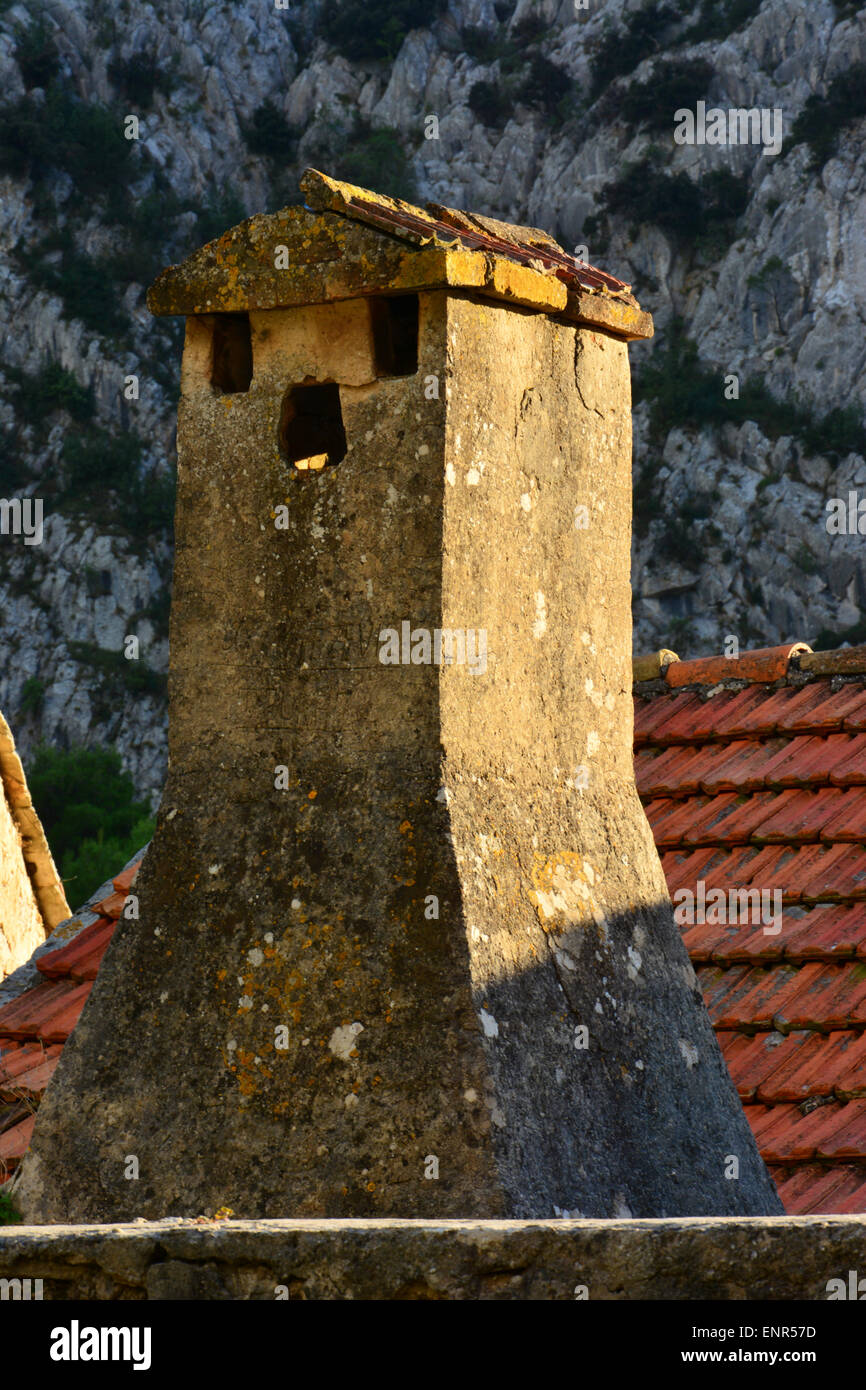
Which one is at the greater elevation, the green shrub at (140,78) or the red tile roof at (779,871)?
the green shrub at (140,78)

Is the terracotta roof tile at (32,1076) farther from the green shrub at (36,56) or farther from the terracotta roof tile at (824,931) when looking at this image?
the green shrub at (36,56)

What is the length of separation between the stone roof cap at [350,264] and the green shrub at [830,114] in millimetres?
42771

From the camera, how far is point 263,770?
3613 mm

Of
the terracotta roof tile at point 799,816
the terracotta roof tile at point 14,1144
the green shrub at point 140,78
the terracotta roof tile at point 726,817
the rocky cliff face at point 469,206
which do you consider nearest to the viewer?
the terracotta roof tile at point 14,1144

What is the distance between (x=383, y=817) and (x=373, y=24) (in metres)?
53.0

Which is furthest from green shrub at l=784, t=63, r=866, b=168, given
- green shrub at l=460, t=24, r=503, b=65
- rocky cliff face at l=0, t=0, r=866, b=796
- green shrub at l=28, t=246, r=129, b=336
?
green shrub at l=28, t=246, r=129, b=336


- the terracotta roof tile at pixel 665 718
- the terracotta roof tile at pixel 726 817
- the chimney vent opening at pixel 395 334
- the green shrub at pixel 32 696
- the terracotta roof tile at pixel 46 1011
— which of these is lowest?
the terracotta roof tile at pixel 46 1011

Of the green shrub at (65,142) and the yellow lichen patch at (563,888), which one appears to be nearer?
the yellow lichen patch at (563,888)

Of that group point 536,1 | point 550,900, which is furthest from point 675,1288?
point 536,1

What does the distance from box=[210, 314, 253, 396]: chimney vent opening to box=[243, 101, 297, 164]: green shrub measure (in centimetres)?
5053

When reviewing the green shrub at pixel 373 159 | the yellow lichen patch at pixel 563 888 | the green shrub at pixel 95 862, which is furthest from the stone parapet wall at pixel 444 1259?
the green shrub at pixel 373 159

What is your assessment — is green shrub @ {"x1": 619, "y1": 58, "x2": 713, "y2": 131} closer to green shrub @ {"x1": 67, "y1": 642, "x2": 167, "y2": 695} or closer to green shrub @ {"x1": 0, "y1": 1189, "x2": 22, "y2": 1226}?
green shrub @ {"x1": 67, "y1": 642, "x2": 167, "y2": 695}

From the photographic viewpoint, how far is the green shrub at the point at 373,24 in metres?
52.3

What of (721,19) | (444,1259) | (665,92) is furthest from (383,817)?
(721,19)
